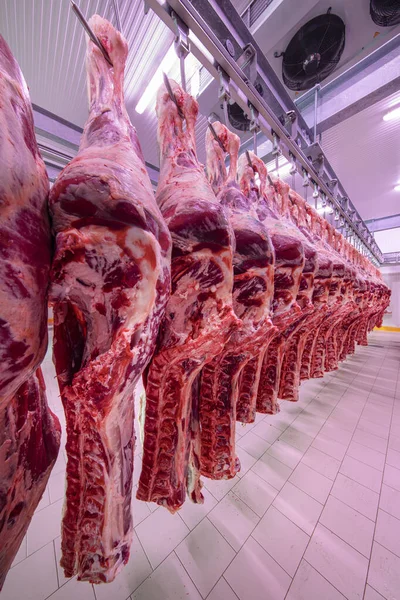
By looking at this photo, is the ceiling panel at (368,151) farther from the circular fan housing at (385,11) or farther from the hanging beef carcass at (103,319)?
the hanging beef carcass at (103,319)

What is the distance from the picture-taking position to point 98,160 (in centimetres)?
65

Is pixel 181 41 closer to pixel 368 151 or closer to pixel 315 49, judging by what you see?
pixel 315 49

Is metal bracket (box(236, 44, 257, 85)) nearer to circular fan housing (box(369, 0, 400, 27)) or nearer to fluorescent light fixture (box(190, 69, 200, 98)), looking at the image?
fluorescent light fixture (box(190, 69, 200, 98))

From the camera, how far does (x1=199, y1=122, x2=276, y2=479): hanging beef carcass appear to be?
1.18m

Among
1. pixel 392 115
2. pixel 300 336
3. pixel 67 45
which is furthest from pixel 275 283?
pixel 392 115

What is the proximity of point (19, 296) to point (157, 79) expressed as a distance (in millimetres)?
2799

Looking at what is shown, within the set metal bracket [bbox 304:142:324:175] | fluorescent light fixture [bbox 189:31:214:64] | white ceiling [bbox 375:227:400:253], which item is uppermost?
white ceiling [bbox 375:227:400:253]

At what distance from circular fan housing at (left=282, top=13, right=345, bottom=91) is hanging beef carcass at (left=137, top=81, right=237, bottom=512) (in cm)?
295

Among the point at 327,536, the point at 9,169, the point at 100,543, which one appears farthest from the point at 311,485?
the point at 9,169

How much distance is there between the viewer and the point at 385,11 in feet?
7.52

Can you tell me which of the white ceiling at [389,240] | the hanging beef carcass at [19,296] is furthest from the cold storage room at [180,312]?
the white ceiling at [389,240]

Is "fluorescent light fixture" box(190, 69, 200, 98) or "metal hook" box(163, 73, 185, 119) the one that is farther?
"fluorescent light fixture" box(190, 69, 200, 98)

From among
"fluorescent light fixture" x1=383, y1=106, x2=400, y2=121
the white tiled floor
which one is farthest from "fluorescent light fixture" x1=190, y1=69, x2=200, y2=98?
the white tiled floor

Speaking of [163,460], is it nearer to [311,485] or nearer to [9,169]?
[9,169]
